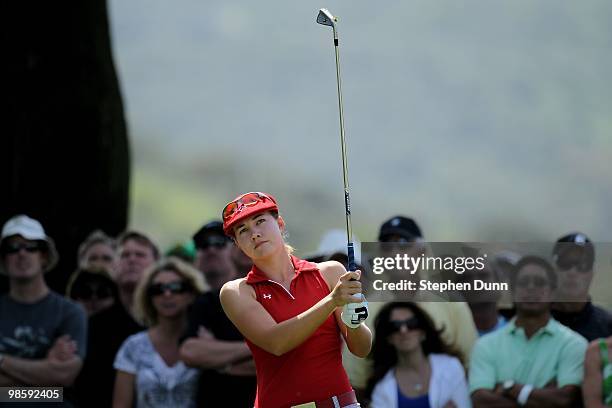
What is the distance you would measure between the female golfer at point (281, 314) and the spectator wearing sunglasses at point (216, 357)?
2.68 metres

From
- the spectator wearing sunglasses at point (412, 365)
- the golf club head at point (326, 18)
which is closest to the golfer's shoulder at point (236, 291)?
the golf club head at point (326, 18)

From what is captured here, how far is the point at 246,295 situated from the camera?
5.76m

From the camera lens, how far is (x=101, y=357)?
930 cm

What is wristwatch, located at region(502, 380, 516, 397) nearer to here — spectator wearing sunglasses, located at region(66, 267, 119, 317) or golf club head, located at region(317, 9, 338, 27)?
golf club head, located at region(317, 9, 338, 27)

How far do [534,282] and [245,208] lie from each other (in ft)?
10.2

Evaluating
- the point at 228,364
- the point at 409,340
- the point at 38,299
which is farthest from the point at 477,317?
the point at 38,299

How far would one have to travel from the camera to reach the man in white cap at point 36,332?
29.3ft

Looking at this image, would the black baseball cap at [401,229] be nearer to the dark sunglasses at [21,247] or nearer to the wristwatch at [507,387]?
the wristwatch at [507,387]

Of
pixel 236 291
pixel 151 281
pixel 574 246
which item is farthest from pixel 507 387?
pixel 236 291

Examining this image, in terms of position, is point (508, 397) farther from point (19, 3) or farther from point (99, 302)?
point (19, 3)

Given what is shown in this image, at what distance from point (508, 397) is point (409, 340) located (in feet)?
2.48

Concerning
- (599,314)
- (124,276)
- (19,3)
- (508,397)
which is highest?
(19,3)

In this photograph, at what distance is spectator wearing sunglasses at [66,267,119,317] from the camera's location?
967cm

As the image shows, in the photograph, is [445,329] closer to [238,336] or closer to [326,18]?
[238,336]
